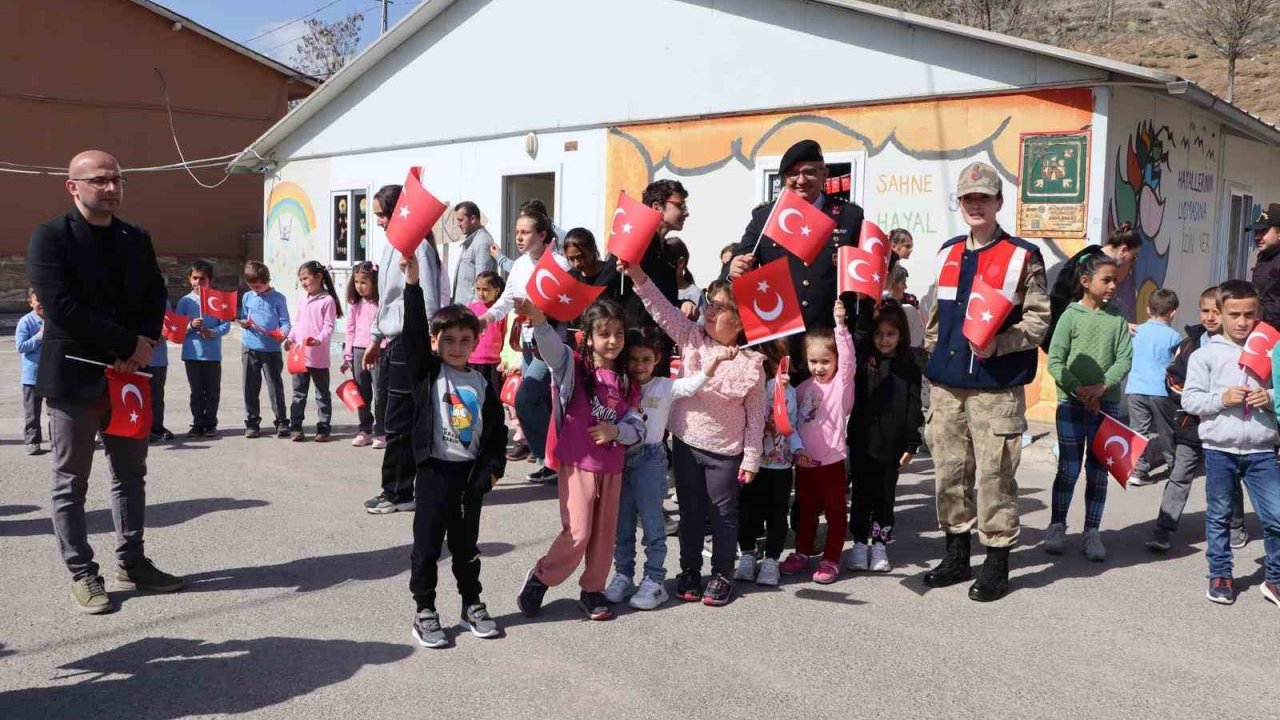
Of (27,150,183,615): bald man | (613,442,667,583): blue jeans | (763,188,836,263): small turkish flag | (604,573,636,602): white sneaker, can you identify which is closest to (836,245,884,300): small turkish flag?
(763,188,836,263): small turkish flag

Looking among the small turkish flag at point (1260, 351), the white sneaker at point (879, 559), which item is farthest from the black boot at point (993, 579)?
the small turkish flag at point (1260, 351)

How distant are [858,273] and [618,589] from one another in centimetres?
197

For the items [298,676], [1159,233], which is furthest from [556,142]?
[298,676]

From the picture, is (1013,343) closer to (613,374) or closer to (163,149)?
(613,374)

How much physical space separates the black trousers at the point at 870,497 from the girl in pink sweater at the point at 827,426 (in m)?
0.21

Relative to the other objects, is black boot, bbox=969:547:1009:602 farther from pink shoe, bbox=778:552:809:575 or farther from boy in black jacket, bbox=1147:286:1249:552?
boy in black jacket, bbox=1147:286:1249:552

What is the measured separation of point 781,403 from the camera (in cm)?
503

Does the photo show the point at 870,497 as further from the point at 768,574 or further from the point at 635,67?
the point at 635,67

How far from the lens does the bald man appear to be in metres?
4.55

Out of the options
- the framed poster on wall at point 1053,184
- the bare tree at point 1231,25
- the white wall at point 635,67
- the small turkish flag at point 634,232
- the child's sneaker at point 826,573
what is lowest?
the child's sneaker at point 826,573

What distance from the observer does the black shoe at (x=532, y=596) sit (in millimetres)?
4664

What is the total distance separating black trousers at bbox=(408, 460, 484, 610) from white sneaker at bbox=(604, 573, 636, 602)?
27.8 inches

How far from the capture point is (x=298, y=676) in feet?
12.9

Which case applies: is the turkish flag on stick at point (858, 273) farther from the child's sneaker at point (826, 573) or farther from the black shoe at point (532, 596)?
the black shoe at point (532, 596)
